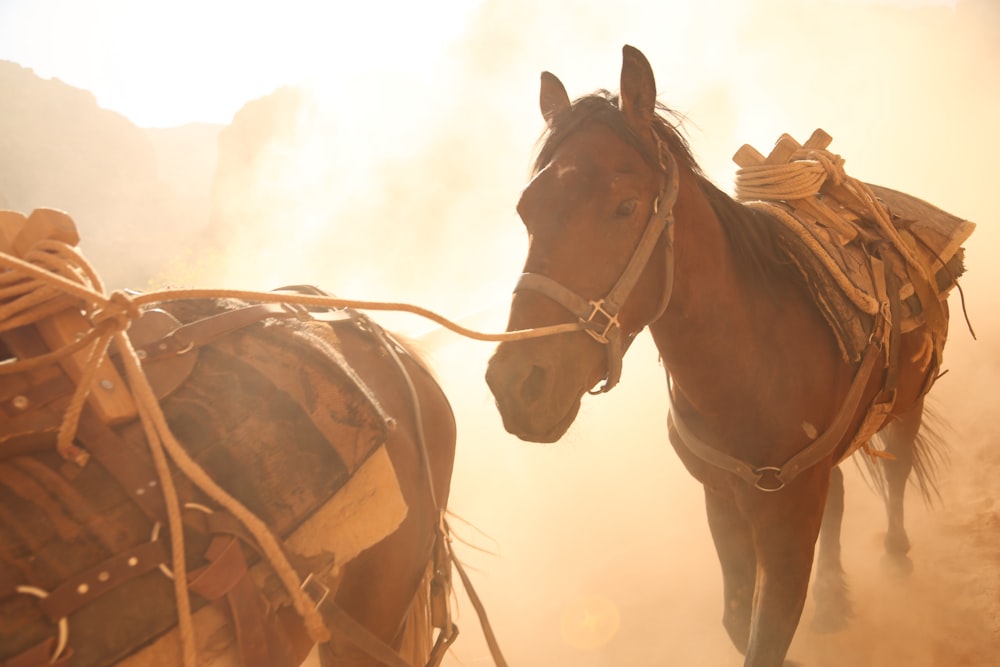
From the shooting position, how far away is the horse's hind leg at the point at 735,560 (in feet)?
8.63

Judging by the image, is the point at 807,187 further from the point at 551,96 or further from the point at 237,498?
the point at 237,498

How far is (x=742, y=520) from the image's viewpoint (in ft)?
8.63

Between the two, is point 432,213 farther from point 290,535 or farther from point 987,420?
point 290,535

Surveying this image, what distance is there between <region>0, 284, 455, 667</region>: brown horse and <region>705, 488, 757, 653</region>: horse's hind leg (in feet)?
4.80

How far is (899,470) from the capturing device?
3666 millimetres

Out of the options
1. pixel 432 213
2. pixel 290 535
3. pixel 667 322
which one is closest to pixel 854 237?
pixel 667 322

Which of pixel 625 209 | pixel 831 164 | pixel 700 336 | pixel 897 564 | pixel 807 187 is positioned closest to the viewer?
pixel 625 209

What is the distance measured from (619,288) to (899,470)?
10.6 feet

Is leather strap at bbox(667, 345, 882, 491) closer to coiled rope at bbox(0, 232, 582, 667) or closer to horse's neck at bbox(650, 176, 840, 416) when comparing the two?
horse's neck at bbox(650, 176, 840, 416)

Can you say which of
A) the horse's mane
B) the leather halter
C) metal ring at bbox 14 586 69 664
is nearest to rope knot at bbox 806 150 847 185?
the horse's mane

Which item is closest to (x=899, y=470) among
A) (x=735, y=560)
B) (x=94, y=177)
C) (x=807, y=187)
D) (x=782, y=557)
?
(x=735, y=560)

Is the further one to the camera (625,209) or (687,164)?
(687,164)

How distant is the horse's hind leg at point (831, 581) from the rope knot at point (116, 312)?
3.77 meters

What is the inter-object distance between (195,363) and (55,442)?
1.07ft
